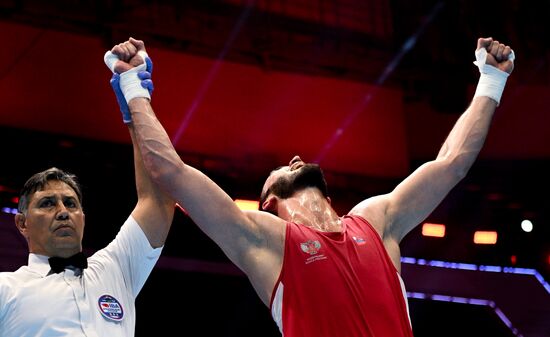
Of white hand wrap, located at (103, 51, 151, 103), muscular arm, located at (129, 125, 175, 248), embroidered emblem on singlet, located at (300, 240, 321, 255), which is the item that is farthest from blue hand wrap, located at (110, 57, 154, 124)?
embroidered emblem on singlet, located at (300, 240, 321, 255)

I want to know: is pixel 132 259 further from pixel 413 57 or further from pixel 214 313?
pixel 413 57

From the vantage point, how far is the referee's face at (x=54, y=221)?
3.20 meters

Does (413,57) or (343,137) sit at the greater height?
(413,57)

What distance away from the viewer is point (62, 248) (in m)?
3.19

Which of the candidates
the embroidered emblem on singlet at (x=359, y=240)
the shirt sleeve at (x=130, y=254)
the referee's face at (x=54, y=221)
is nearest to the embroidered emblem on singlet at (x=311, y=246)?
the embroidered emblem on singlet at (x=359, y=240)

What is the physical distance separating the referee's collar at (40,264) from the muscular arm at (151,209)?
0.38 m

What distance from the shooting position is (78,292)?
3.08 metres

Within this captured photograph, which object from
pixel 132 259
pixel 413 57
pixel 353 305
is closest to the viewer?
pixel 353 305

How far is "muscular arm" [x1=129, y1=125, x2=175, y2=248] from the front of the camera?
10.9 ft

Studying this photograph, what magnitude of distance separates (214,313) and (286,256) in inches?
223

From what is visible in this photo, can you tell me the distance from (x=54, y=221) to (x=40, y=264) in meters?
0.17

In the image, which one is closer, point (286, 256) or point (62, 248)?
point (286, 256)

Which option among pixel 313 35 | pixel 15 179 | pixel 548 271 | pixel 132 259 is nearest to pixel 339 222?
pixel 132 259

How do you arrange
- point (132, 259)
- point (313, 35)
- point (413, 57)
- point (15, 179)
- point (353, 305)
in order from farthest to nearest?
point (413, 57) → point (313, 35) → point (15, 179) → point (132, 259) → point (353, 305)
